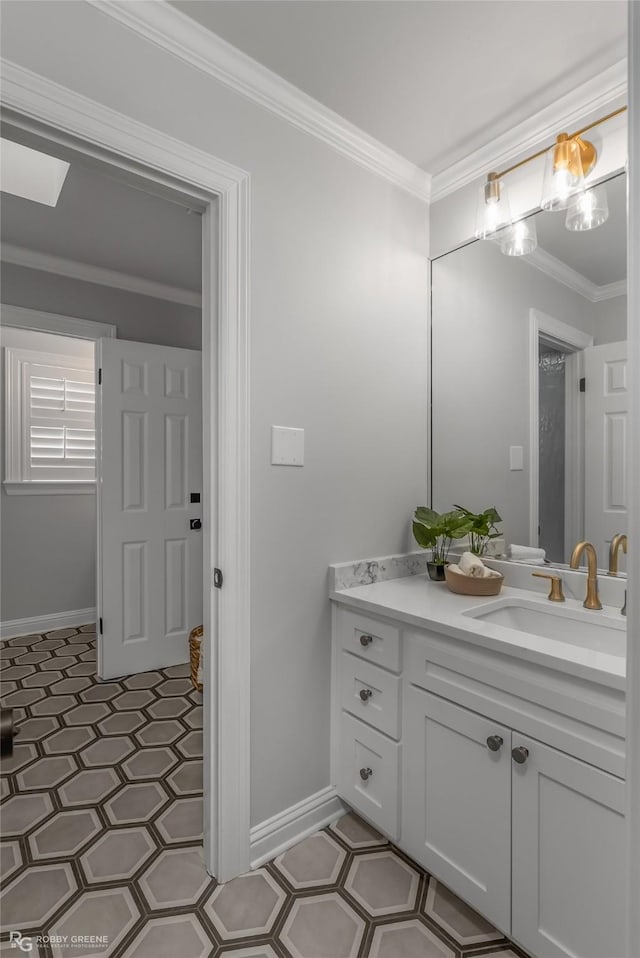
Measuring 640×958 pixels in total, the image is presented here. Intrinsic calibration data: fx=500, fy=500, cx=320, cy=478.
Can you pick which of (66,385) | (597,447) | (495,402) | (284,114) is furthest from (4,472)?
(597,447)

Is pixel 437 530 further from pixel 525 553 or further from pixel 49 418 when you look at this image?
pixel 49 418

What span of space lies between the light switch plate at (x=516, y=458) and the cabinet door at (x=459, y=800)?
2.91ft

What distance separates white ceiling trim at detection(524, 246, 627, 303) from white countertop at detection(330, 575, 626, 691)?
0.98 m

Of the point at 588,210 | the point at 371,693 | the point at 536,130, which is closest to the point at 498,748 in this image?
the point at 371,693

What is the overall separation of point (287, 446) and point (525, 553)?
942mm

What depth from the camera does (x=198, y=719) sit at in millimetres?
2404

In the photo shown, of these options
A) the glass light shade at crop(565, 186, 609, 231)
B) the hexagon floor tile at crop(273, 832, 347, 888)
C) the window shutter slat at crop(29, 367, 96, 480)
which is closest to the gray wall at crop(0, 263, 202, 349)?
the window shutter slat at crop(29, 367, 96, 480)

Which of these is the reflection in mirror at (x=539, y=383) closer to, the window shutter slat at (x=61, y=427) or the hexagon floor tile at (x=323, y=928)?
the hexagon floor tile at (x=323, y=928)

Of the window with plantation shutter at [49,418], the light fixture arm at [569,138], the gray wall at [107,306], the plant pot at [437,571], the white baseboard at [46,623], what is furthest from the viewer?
the window with plantation shutter at [49,418]

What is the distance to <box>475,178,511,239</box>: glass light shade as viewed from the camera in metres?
1.81

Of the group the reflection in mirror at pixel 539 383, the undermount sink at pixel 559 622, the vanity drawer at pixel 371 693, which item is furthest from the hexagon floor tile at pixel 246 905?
the reflection in mirror at pixel 539 383

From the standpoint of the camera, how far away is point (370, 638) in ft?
5.24

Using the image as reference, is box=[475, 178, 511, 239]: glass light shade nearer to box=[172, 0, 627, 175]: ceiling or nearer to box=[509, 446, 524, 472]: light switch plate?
box=[172, 0, 627, 175]: ceiling

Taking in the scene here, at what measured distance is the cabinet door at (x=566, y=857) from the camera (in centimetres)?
102
